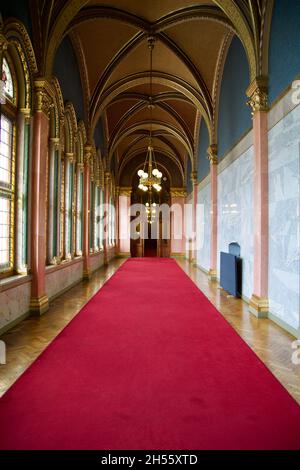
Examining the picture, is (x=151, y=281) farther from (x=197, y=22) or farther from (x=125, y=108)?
(x=125, y=108)

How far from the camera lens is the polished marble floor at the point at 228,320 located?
3.19m

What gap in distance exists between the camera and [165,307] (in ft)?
19.9

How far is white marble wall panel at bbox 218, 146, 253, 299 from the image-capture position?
21.4 ft

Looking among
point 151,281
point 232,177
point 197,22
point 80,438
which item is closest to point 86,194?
point 151,281

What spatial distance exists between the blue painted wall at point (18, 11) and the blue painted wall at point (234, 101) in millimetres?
4769

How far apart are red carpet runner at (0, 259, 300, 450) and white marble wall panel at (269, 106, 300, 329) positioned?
3.61 ft

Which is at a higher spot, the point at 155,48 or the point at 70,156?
the point at 155,48

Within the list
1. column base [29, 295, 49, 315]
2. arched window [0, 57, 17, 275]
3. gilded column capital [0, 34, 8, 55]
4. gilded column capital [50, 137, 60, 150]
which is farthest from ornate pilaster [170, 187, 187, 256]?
gilded column capital [0, 34, 8, 55]

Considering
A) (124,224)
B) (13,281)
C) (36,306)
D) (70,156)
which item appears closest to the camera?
(13,281)

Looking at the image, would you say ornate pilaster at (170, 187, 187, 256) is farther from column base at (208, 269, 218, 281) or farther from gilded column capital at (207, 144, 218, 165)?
column base at (208, 269, 218, 281)

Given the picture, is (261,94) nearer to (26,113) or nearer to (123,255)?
(26,113)

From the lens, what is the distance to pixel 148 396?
269cm

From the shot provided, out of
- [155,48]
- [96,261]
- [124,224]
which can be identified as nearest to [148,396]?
[155,48]

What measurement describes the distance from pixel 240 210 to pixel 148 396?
215 inches
